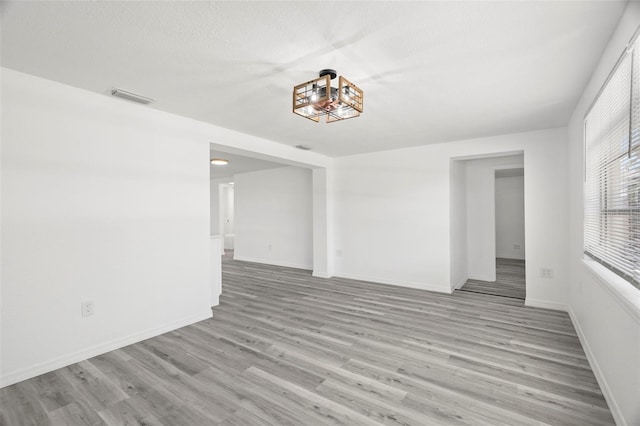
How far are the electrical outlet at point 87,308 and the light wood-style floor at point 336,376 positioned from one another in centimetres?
40

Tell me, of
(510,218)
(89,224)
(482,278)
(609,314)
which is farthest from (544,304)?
(89,224)

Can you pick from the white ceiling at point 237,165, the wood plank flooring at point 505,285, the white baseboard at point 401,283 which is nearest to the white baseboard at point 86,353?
the white baseboard at point 401,283

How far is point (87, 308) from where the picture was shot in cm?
272

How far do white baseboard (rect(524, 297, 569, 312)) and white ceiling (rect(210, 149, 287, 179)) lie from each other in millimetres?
5086

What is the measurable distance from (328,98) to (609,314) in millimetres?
2426

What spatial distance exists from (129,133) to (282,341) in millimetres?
2596

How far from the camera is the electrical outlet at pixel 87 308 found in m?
2.70

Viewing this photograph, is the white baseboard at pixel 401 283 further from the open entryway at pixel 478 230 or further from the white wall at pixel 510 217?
the white wall at pixel 510 217

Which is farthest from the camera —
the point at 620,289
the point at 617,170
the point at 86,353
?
the point at 86,353

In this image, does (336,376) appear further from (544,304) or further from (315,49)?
(544,304)

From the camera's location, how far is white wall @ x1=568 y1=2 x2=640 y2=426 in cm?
161

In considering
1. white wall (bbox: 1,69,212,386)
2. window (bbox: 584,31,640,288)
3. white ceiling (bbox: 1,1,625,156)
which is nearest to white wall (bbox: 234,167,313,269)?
white wall (bbox: 1,69,212,386)

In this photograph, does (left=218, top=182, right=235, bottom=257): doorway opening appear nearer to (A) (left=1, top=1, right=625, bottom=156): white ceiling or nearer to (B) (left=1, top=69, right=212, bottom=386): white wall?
(B) (left=1, top=69, right=212, bottom=386): white wall

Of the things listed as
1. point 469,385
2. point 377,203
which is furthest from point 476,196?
point 469,385
